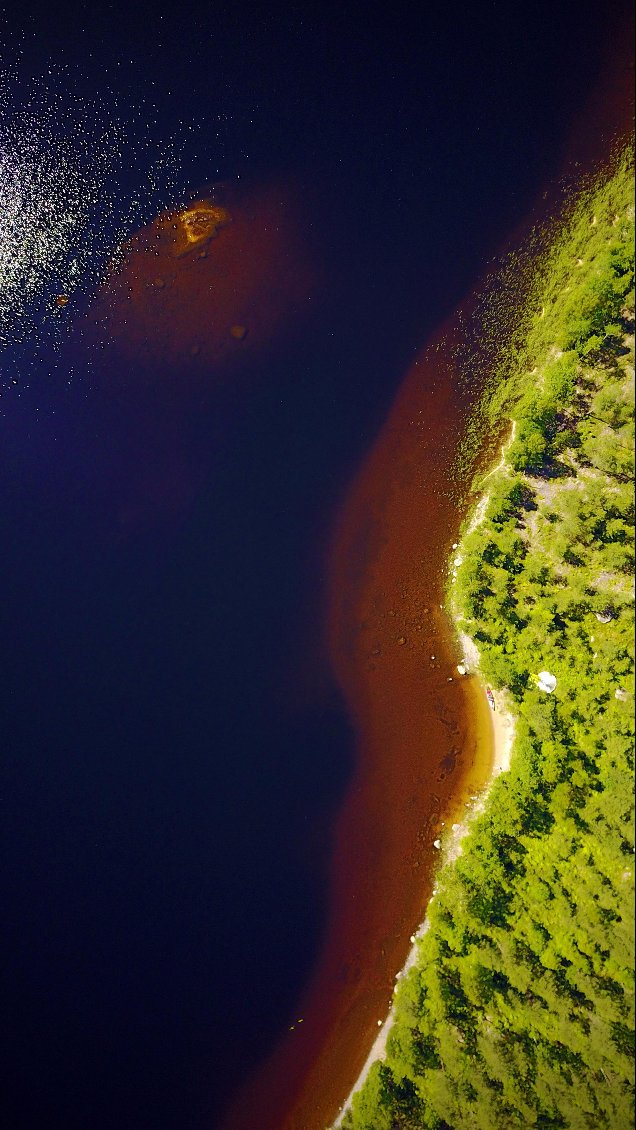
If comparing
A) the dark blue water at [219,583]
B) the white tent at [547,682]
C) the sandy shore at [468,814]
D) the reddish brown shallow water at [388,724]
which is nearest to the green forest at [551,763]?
the white tent at [547,682]

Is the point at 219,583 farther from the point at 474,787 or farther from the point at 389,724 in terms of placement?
the point at 474,787

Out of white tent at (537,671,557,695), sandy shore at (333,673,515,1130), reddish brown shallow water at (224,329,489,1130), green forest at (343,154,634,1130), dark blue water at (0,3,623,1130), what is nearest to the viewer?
green forest at (343,154,634,1130)

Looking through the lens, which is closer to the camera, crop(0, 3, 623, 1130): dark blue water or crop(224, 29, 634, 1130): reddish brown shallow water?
crop(0, 3, 623, 1130): dark blue water

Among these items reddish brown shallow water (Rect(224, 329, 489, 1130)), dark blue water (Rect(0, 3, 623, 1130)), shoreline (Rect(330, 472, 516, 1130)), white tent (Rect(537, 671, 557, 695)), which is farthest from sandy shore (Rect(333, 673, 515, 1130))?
dark blue water (Rect(0, 3, 623, 1130))

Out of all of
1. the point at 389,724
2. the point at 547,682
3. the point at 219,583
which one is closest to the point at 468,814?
the point at 389,724

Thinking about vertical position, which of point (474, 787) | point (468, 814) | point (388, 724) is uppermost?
point (388, 724)

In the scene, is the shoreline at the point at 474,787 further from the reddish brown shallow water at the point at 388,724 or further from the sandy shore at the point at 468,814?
the reddish brown shallow water at the point at 388,724

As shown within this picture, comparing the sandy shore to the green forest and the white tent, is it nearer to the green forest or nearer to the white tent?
the green forest
